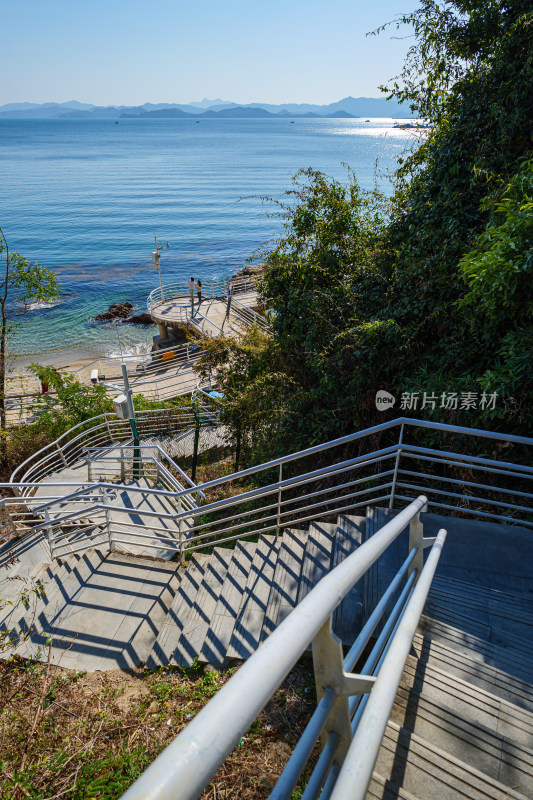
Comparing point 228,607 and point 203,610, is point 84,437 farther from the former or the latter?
point 228,607

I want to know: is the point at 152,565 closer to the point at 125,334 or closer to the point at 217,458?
the point at 217,458

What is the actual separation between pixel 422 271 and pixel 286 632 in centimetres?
641

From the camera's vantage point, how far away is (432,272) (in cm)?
640

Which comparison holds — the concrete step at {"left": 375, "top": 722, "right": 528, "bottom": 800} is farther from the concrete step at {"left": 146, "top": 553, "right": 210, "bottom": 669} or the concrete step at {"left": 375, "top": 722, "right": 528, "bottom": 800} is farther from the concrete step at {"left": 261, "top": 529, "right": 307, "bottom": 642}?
the concrete step at {"left": 146, "top": 553, "right": 210, "bottom": 669}

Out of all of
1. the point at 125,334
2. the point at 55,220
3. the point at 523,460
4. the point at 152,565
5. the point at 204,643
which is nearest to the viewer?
the point at 204,643

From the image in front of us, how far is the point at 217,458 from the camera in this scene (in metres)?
13.3

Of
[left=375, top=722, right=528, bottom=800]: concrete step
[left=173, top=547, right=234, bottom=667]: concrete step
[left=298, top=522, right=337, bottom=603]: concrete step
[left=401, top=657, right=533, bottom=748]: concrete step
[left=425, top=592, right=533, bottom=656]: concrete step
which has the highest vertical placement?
[left=375, top=722, right=528, bottom=800]: concrete step

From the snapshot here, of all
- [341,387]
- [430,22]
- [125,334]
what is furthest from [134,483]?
[125,334]

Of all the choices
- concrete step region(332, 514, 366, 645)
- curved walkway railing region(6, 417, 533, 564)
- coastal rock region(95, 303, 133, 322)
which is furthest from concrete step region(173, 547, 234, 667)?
coastal rock region(95, 303, 133, 322)

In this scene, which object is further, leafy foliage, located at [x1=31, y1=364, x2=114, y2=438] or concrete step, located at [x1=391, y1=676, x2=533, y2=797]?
leafy foliage, located at [x1=31, y1=364, x2=114, y2=438]

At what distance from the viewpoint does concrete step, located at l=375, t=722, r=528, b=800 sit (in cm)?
167

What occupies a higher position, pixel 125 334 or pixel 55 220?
pixel 55 220

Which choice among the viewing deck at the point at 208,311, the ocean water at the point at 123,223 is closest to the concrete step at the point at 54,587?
the ocean water at the point at 123,223

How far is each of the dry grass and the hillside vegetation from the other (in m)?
3.54
